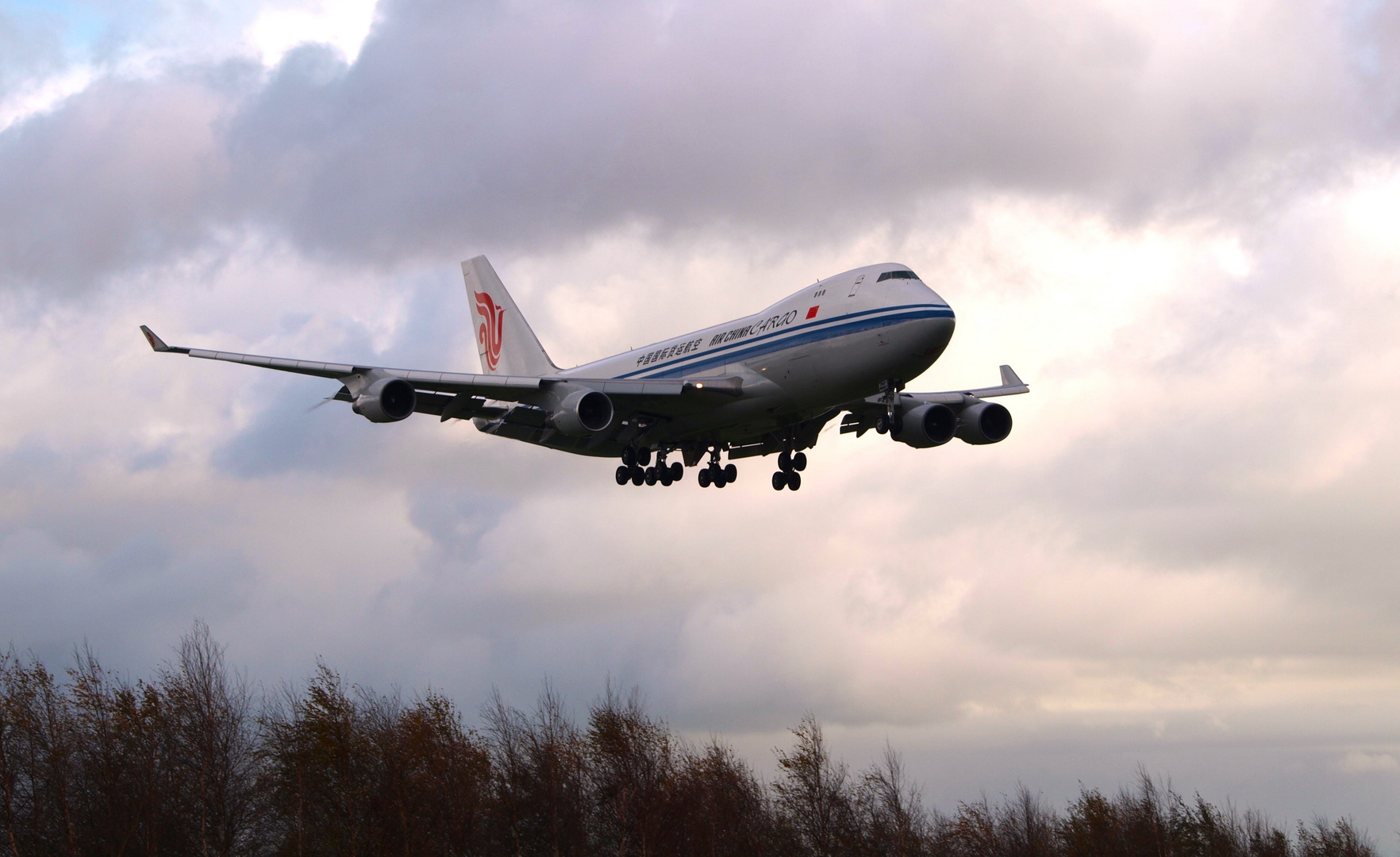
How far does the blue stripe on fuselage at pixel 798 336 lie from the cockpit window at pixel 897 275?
1.21 metres

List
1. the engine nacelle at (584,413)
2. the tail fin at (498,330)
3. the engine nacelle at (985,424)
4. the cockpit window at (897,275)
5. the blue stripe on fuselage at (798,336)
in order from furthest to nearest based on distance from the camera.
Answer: the tail fin at (498,330) → the engine nacelle at (985,424) → the engine nacelle at (584,413) → the cockpit window at (897,275) → the blue stripe on fuselage at (798,336)

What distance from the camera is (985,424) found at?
43562mm

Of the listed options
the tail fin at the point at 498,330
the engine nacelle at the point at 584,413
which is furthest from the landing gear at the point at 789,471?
the tail fin at the point at 498,330

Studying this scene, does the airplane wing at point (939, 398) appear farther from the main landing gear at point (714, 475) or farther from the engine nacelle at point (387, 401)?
the engine nacelle at point (387, 401)

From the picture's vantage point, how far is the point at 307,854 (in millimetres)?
48094

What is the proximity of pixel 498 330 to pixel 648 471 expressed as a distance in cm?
1820

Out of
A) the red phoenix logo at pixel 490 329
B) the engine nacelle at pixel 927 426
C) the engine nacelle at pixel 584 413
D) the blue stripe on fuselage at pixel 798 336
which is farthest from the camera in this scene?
the red phoenix logo at pixel 490 329

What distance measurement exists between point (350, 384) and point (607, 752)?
1216 inches

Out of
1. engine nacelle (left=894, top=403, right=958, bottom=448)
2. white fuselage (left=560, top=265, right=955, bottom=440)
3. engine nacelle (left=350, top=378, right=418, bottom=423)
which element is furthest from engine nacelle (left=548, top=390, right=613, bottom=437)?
engine nacelle (left=894, top=403, right=958, bottom=448)

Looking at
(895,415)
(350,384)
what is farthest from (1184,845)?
(350,384)

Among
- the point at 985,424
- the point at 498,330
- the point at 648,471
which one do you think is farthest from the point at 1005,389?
the point at 498,330

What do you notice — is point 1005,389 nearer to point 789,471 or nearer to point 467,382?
point 789,471

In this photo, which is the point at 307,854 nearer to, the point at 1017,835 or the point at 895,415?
the point at 895,415

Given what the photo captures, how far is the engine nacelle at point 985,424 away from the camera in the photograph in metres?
43.6
